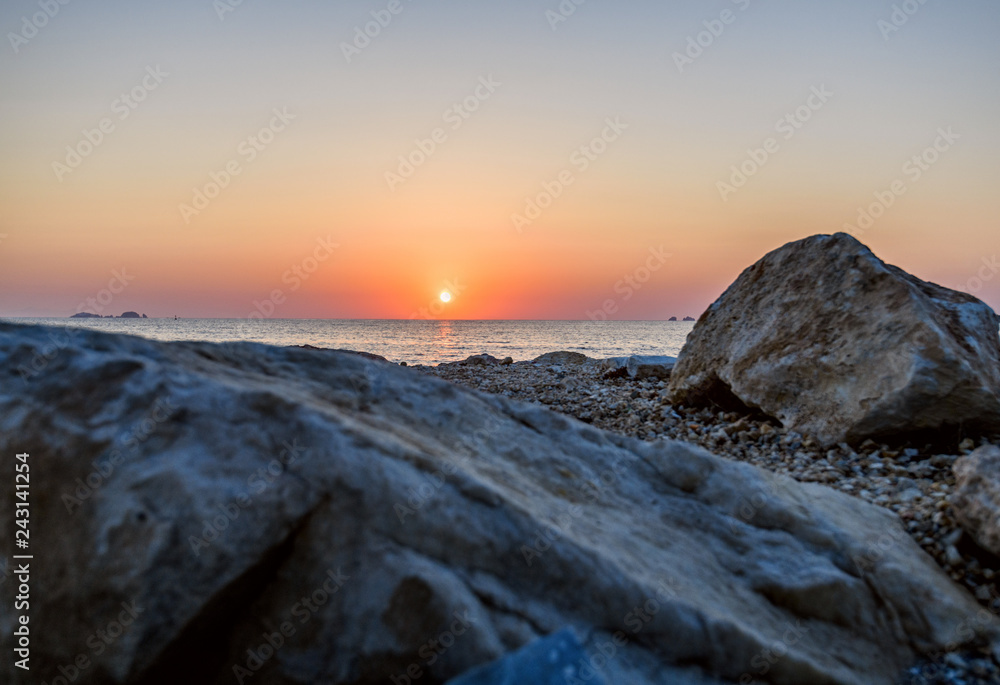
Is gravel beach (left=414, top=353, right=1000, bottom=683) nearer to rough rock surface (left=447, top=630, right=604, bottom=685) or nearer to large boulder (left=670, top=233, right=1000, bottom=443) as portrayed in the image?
large boulder (left=670, top=233, right=1000, bottom=443)

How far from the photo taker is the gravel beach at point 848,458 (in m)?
3.00

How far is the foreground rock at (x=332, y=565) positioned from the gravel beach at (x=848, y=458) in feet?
0.99

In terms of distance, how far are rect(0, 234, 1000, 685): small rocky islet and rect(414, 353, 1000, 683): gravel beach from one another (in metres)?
0.02

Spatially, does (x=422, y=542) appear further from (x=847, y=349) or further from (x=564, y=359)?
(x=564, y=359)

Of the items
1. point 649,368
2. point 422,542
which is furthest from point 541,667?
point 649,368

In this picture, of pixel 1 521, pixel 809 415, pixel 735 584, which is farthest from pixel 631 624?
pixel 809 415

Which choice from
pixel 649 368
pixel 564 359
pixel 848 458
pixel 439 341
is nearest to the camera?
pixel 848 458

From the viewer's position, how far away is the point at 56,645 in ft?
6.85

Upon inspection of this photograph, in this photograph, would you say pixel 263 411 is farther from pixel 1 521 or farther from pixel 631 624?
pixel 631 624

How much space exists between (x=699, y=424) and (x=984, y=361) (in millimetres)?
2665

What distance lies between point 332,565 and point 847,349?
206 inches

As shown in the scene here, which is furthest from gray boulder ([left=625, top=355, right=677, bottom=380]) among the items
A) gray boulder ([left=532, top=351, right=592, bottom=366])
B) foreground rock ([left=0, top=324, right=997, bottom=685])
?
foreground rock ([left=0, top=324, right=997, bottom=685])

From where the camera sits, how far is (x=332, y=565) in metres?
2.15

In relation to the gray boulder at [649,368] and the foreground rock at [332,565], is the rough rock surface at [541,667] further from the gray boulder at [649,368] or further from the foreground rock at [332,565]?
the gray boulder at [649,368]
